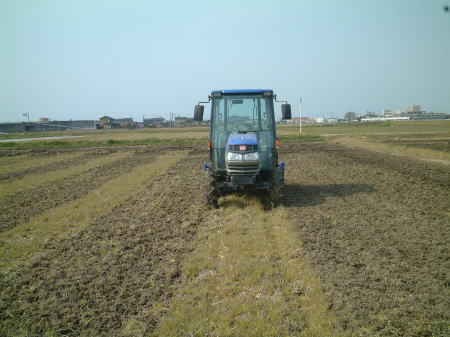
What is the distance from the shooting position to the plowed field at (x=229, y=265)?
13.5ft

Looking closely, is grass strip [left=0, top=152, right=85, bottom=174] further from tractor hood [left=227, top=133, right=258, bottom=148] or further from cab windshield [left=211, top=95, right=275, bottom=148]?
tractor hood [left=227, top=133, right=258, bottom=148]

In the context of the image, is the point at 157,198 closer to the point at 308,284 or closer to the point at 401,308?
the point at 308,284

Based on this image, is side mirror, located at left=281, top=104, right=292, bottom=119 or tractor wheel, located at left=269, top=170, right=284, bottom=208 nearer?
tractor wheel, located at left=269, top=170, right=284, bottom=208

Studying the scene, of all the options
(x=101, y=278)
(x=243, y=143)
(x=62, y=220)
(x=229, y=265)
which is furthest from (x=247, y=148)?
(x=62, y=220)

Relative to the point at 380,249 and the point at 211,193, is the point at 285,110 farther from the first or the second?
the point at 380,249

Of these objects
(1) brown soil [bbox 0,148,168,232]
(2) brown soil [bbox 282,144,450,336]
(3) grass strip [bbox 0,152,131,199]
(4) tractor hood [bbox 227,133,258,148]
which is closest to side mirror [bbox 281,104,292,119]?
(4) tractor hood [bbox 227,133,258,148]

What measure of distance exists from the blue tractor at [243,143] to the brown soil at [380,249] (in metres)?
1.19

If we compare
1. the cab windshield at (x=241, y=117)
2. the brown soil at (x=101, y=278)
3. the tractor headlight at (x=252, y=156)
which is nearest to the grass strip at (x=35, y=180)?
the brown soil at (x=101, y=278)

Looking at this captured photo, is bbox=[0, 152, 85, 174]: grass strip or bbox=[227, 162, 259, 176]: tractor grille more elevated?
bbox=[227, 162, 259, 176]: tractor grille

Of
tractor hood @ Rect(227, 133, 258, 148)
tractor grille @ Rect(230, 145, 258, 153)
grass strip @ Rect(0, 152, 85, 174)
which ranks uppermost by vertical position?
tractor hood @ Rect(227, 133, 258, 148)

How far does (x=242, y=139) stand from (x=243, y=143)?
17cm

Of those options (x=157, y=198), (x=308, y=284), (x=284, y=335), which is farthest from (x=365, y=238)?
(x=157, y=198)

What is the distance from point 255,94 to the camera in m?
9.34

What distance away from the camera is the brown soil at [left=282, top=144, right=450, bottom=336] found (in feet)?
13.5
